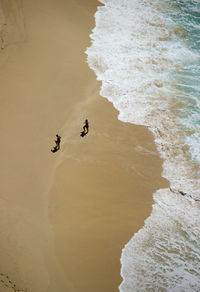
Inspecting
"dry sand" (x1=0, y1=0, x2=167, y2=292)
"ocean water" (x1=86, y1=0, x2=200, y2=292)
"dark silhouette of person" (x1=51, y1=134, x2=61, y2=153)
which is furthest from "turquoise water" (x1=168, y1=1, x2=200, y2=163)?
"dark silhouette of person" (x1=51, y1=134, x2=61, y2=153)

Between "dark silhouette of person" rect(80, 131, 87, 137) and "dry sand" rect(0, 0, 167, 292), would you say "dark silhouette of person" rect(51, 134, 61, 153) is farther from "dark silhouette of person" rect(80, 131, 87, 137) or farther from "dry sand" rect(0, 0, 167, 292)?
"dark silhouette of person" rect(80, 131, 87, 137)

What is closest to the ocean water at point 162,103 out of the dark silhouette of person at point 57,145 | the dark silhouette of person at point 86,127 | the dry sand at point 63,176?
the dry sand at point 63,176

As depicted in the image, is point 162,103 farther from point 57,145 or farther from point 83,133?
point 57,145

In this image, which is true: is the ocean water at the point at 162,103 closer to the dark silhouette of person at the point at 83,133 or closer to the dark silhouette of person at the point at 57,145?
the dark silhouette of person at the point at 83,133

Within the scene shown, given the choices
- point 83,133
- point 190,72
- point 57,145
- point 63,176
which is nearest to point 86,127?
point 83,133

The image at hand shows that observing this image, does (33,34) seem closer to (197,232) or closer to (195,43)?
(195,43)

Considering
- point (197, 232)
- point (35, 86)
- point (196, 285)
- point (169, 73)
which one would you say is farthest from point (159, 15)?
point (196, 285)
